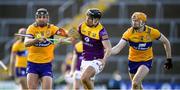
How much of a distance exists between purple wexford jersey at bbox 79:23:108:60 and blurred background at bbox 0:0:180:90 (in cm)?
1120

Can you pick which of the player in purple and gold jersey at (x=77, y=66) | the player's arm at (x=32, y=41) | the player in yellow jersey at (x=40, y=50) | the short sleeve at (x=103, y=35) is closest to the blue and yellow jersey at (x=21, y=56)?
the player in purple and gold jersey at (x=77, y=66)

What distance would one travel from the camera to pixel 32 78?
16.6m

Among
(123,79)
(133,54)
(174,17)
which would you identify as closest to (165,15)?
(174,17)

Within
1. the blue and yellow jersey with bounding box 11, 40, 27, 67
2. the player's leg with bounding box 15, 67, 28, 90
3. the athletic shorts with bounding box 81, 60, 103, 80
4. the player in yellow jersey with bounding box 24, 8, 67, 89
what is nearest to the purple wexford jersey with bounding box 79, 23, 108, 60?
the athletic shorts with bounding box 81, 60, 103, 80

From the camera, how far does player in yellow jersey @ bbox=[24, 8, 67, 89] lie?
54.3ft

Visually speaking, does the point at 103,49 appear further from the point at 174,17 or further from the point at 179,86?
the point at 174,17

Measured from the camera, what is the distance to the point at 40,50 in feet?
55.4

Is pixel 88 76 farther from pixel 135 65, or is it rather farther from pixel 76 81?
pixel 76 81

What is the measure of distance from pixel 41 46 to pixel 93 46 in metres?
1.23

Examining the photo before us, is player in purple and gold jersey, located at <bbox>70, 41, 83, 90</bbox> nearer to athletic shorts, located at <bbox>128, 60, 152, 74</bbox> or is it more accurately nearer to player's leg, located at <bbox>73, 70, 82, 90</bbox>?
player's leg, located at <bbox>73, 70, 82, 90</bbox>

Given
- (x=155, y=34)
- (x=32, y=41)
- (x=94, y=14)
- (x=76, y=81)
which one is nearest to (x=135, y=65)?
(x=155, y=34)

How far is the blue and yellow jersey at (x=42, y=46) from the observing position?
54.8 ft

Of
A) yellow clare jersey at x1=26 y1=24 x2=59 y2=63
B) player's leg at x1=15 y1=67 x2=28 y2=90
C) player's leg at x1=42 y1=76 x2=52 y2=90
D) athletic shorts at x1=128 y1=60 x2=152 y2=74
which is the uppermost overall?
yellow clare jersey at x1=26 y1=24 x2=59 y2=63

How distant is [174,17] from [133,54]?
1350cm
